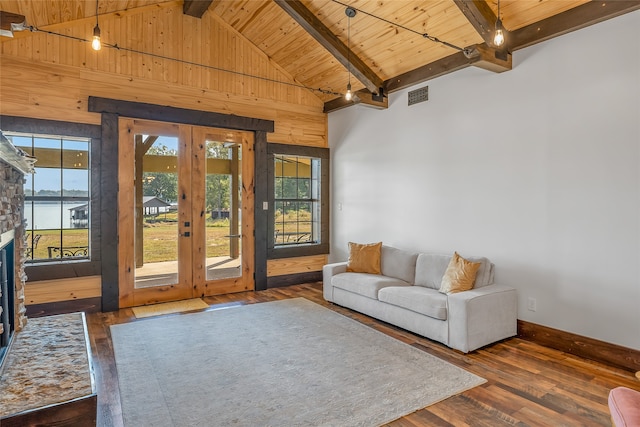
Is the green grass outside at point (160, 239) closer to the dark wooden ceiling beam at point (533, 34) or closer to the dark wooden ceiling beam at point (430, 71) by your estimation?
the dark wooden ceiling beam at point (430, 71)

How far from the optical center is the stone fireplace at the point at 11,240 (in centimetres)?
219

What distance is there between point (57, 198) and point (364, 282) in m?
3.91

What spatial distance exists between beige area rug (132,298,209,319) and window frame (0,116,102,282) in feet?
2.40

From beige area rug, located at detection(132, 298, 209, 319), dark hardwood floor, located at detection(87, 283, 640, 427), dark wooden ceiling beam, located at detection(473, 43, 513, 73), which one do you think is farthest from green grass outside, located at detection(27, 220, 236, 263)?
dark wooden ceiling beam, located at detection(473, 43, 513, 73)

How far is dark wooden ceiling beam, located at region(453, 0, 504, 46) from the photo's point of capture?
3504mm

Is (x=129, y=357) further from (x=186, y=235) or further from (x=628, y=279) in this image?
(x=628, y=279)

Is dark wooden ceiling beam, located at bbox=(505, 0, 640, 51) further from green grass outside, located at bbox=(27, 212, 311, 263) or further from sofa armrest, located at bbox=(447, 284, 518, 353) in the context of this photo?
green grass outside, located at bbox=(27, 212, 311, 263)

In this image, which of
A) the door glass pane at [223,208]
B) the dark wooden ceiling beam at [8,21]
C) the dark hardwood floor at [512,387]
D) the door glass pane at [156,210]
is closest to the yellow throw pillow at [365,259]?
the dark hardwood floor at [512,387]

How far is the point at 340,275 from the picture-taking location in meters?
4.99

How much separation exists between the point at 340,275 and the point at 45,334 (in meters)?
3.24

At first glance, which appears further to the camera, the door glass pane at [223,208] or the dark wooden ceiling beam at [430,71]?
the door glass pane at [223,208]

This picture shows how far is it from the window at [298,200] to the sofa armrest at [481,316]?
3.30 meters

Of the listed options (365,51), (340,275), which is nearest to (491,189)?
(340,275)

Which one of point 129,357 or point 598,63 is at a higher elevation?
point 598,63
